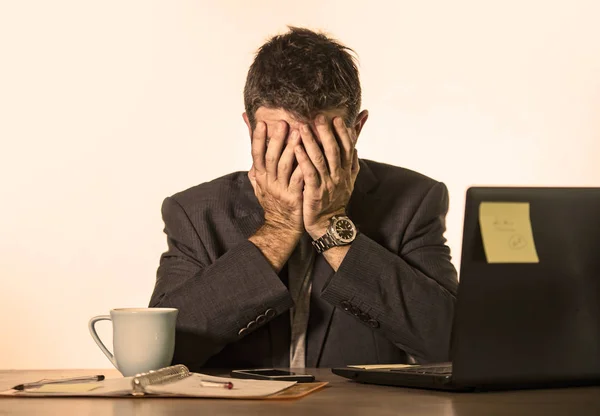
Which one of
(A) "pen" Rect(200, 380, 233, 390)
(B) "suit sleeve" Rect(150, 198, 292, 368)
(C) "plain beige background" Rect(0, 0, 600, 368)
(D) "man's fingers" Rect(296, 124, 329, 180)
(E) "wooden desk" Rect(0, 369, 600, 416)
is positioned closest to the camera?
(E) "wooden desk" Rect(0, 369, 600, 416)

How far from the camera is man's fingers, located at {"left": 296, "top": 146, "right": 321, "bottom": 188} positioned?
1563 mm

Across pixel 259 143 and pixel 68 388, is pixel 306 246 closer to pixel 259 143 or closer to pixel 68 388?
pixel 259 143

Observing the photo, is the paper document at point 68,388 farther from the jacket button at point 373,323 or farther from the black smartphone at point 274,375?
the jacket button at point 373,323

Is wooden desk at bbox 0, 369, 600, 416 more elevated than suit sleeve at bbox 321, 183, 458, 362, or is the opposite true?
suit sleeve at bbox 321, 183, 458, 362

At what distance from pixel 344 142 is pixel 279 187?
153 millimetres

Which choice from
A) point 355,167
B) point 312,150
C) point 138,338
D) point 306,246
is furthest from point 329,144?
point 138,338

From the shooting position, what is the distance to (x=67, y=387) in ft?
3.21

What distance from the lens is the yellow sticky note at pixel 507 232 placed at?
2.78ft

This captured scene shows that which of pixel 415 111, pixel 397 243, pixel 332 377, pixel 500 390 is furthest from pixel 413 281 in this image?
pixel 415 111

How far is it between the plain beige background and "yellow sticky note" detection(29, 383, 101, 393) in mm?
1783

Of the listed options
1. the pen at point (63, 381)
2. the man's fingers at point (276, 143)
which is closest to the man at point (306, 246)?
the man's fingers at point (276, 143)

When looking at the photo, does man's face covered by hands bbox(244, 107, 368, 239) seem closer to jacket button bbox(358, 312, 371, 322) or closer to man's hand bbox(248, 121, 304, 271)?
man's hand bbox(248, 121, 304, 271)

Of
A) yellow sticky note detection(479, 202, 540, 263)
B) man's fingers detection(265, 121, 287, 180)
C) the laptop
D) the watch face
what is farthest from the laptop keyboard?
man's fingers detection(265, 121, 287, 180)

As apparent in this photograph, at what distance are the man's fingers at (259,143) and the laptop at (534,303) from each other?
0.72 m
